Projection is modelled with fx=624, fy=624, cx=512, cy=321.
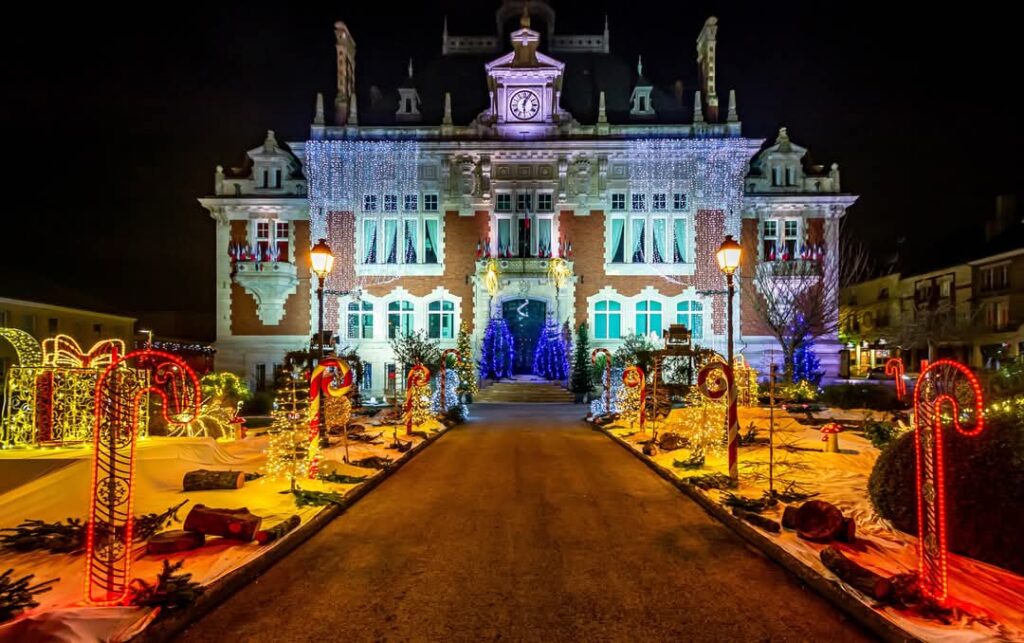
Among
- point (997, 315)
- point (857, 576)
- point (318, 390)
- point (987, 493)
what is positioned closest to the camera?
point (857, 576)

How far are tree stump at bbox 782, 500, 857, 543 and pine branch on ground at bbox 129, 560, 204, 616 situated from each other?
587 centimetres

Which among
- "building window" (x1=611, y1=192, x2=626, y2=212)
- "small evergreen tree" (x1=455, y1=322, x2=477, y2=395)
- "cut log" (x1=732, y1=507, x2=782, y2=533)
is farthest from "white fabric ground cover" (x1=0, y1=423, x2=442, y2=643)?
"building window" (x1=611, y1=192, x2=626, y2=212)

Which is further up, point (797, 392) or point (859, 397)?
point (797, 392)

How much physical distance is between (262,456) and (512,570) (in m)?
7.23

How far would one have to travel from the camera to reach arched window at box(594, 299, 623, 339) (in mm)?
30312

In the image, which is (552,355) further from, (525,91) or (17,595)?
(17,595)

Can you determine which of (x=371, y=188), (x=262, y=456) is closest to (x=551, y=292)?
(x=371, y=188)

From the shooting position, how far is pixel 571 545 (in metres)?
6.94

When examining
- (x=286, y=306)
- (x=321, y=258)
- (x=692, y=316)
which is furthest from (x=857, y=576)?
(x=286, y=306)

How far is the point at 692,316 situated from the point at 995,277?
65.8 ft

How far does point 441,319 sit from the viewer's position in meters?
30.6

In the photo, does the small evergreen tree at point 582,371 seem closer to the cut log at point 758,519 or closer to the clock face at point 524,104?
the clock face at point 524,104

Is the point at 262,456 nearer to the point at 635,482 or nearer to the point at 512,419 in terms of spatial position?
the point at 635,482

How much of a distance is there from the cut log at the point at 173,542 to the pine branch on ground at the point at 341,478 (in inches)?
136
